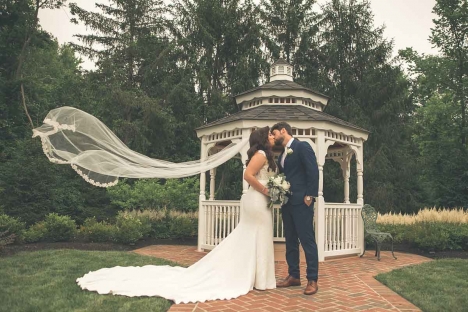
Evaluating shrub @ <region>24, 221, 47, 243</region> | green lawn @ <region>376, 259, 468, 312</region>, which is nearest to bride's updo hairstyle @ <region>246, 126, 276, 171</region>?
green lawn @ <region>376, 259, 468, 312</region>

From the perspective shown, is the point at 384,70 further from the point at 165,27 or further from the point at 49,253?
the point at 49,253

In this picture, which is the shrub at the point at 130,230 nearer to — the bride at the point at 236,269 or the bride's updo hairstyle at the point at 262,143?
the bride at the point at 236,269

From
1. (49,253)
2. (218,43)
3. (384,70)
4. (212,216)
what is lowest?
(49,253)

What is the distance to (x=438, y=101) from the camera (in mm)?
25781

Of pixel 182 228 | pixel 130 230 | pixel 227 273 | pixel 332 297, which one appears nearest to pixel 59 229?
pixel 130 230

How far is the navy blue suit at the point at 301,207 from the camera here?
5.87m

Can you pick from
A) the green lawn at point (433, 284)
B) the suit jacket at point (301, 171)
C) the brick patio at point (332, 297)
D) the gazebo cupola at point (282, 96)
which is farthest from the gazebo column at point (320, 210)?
the suit jacket at point (301, 171)

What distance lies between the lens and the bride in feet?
18.5

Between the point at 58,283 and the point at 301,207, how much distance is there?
4.05m

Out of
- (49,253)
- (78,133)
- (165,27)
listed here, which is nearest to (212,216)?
(49,253)

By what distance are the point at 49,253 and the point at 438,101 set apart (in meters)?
25.2

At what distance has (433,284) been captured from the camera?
21.6ft

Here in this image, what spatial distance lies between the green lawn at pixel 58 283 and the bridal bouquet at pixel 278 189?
2.19 m

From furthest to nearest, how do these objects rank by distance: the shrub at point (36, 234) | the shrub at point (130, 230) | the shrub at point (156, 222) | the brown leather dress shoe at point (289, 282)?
the shrub at point (156, 222) < the shrub at point (130, 230) < the shrub at point (36, 234) < the brown leather dress shoe at point (289, 282)
